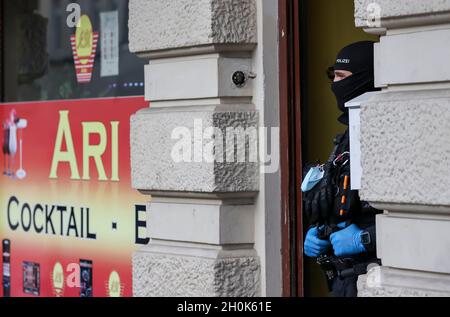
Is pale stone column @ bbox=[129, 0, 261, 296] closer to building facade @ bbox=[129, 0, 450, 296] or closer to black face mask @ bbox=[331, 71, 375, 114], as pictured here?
building facade @ bbox=[129, 0, 450, 296]

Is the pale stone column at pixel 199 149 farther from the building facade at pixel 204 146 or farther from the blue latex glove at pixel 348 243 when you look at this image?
the blue latex glove at pixel 348 243

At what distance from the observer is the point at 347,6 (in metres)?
5.52

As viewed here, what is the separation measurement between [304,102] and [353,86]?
64 centimetres

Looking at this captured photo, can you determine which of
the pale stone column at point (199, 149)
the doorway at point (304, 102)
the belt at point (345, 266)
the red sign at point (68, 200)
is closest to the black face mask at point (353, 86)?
the doorway at point (304, 102)

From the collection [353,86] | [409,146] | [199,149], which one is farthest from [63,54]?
[409,146]

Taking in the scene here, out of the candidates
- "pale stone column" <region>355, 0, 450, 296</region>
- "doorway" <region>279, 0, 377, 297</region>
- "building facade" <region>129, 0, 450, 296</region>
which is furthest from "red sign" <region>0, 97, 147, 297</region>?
"pale stone column" <region>355, 0, 450, 296</region>

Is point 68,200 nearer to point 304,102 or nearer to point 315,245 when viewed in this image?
point 304,102

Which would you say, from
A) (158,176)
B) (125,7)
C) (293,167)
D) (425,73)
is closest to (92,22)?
(125,7)

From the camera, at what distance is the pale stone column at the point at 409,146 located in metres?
4.12

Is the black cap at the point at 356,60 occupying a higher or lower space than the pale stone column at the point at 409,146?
higher

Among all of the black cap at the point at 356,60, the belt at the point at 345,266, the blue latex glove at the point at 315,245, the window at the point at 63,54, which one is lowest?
the belt at the point at 345,266

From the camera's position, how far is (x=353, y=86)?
4906 millimetres

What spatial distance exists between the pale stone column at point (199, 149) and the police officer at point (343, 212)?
1.87 feet

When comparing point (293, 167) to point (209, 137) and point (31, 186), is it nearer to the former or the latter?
point (209, 137)
